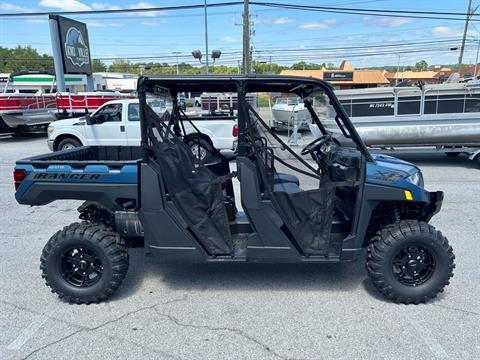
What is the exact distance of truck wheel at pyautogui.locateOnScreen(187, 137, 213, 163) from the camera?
4180 mm

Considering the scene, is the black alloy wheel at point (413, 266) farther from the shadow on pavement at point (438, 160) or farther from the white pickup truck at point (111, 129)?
the shadow on pavement at point (438, 160)

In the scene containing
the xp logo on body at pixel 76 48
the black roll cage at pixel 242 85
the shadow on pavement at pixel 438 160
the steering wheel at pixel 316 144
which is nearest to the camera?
the black roll cage at pixel 242 85

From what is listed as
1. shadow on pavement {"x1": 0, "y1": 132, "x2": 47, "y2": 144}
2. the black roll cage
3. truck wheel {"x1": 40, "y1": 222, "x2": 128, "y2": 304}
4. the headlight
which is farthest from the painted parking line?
shadow on pavement {"x1": 0, "y1": 132, "x2": 47, "y2": 144}

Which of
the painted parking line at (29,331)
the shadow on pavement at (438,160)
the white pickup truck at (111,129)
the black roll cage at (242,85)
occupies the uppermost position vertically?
the black roll cage at (242,85)

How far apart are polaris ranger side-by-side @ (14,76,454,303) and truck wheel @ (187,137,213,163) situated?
30.2 inches

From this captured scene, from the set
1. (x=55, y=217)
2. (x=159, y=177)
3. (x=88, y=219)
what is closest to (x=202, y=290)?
(x=159, y=177)

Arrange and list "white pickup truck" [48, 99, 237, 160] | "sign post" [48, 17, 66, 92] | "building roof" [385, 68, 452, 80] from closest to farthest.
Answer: "white pickup truck" [48, 99, 237, 160]
"sign post" [48, 17, 66, 92]
"building roof" [385, 68, 452, 80]

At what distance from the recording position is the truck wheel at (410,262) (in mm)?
3184

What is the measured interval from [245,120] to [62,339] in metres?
2.23

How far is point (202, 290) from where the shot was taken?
3.60 metres

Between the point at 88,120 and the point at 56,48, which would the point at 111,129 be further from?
the point at 56,48

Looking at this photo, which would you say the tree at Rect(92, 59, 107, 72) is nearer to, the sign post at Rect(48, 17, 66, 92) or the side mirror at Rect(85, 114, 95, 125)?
the sign post at Rect(48, 17, 66, 92)

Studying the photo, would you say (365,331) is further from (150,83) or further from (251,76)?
(150,83)

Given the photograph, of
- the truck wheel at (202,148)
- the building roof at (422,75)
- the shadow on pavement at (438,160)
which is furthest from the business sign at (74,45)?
the building roof at (422,75)
